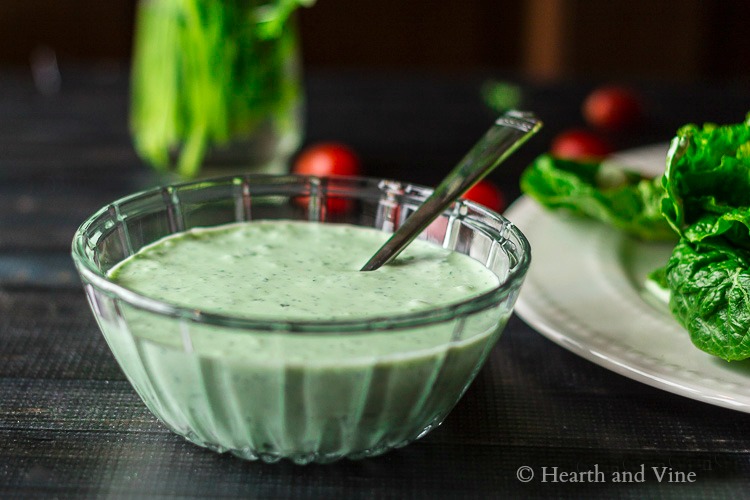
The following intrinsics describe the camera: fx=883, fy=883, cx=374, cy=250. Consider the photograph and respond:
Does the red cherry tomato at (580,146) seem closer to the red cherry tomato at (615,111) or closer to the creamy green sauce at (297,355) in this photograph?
the red cherry tomato at (615,111)

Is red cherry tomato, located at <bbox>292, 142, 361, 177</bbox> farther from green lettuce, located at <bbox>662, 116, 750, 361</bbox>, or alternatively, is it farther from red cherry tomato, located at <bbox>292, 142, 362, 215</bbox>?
green lettuce, located at <bbox>662, 116, 750, 361</bbox>

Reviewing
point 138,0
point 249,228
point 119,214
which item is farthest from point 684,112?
point 138,0

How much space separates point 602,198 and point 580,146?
1.80 feet

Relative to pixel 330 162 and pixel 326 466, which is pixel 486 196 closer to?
pixel 330 162

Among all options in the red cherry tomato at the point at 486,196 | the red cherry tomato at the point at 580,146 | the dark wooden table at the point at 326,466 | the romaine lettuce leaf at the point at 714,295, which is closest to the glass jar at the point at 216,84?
the dark wooden table at the point at 326,466

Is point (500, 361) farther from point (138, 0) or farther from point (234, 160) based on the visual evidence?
point (138, 0)

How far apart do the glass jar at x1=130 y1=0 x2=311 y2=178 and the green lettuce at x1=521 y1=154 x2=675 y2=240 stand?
2.21 feet

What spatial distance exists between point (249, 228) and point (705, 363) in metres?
0.68

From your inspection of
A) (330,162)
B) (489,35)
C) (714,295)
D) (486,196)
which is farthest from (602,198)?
(489,35)

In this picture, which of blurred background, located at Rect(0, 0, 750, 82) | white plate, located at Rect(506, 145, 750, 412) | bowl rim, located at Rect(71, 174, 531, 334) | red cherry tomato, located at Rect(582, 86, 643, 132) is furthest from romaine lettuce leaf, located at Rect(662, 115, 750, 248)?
blurred background, located at Rect(0, 0, 750, 82)

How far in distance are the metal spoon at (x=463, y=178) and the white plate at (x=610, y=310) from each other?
8.8 inches

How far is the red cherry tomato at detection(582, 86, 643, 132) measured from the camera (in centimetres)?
240

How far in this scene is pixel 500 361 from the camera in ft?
4.32

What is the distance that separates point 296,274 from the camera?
1.17 m
